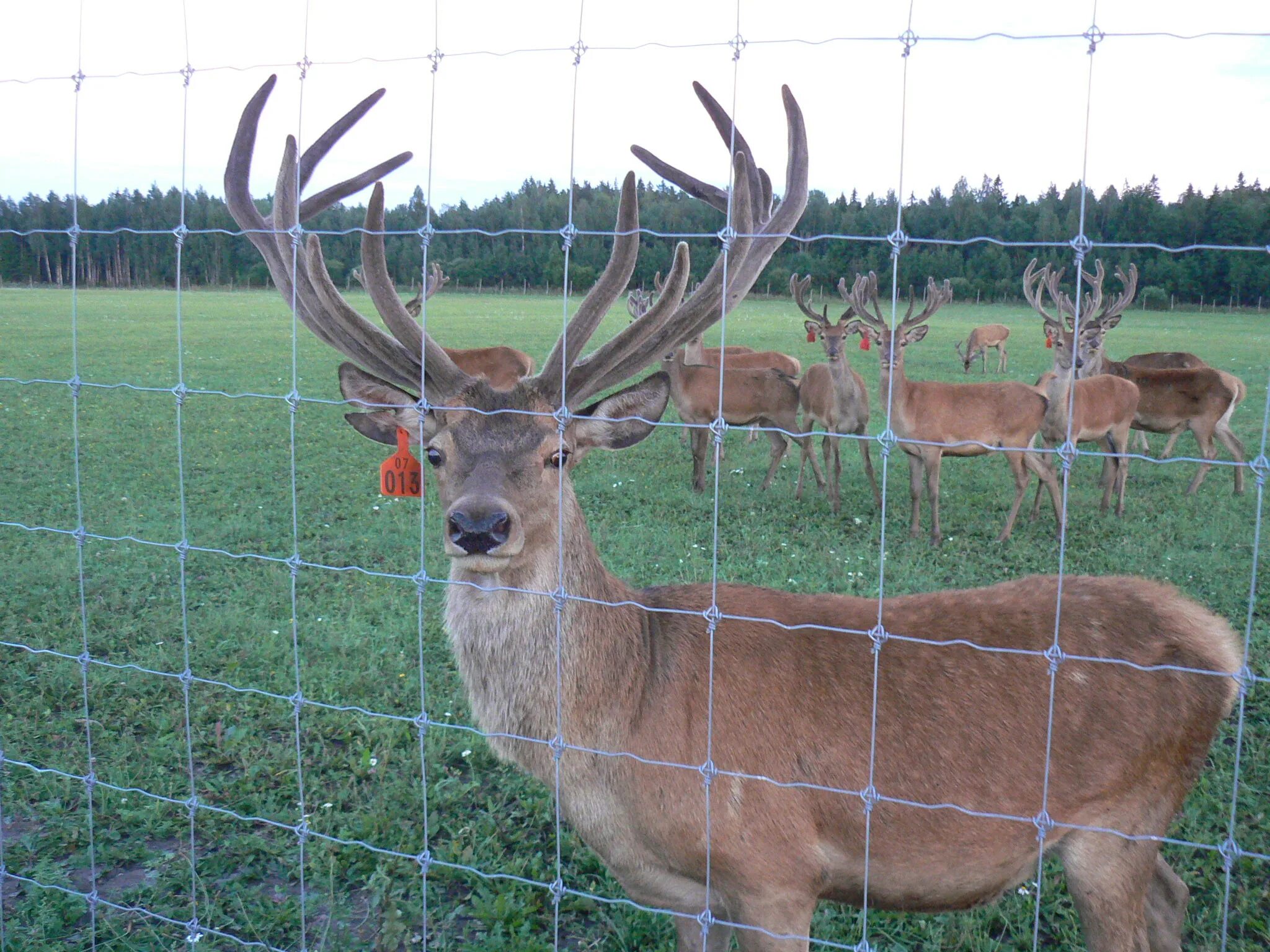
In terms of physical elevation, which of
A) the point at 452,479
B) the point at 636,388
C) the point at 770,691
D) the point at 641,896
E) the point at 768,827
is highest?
the point at 636,388

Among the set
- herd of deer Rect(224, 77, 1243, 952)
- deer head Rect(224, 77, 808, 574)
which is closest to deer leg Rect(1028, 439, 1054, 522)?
herd of deer Rect(224, 77, 1243, 952)

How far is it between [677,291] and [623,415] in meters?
0.39

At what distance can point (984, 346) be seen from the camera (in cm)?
2109

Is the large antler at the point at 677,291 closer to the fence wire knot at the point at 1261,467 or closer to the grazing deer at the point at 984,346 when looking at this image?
the fence wire knot at the point at 1261,467

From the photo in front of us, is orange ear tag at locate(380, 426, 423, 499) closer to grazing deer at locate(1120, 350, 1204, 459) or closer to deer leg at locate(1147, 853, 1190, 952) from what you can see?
deer leg at locate(1147, 853, 1190, 952)

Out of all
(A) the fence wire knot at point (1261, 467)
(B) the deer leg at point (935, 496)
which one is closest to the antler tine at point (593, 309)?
(A) the fence wire knot at point (1261, 467)

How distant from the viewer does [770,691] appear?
277 cm

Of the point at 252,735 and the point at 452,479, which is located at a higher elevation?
the point at 452,479

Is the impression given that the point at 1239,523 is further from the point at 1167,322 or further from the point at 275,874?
the point at 1167,322

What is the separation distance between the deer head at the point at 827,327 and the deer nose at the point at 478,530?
8.80 meters

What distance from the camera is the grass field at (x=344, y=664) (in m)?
3.34

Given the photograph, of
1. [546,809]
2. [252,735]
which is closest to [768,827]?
[546,809]

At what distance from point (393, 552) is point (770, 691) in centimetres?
483

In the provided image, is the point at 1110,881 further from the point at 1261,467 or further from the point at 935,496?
the point at 935,496
